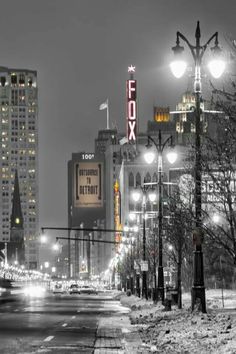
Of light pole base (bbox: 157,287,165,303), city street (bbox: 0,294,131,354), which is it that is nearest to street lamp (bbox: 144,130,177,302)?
light pole base (bbox: 157,287,165,303)

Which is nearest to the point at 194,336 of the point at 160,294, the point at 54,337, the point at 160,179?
the point at 54,337

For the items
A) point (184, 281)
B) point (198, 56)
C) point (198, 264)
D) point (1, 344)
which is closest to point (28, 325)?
point (198, 264)

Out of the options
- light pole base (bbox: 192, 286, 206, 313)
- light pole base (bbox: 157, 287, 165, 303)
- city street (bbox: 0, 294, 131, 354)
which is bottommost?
city street (bbox: 0, 294, 131, 354)

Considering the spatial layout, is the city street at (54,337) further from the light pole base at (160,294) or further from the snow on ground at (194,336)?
the light pole base at (160,294)

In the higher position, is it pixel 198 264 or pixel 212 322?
pixel 198 264

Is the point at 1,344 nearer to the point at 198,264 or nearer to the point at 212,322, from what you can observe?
the point at 212,322

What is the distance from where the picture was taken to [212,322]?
25.2 m

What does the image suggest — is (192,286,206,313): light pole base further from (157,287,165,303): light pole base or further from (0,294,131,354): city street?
(157,287,165,303): light pole base

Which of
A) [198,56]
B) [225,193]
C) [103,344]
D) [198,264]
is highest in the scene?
[198,56]

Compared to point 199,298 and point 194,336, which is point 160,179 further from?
point 194,336

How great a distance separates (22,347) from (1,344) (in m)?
1.24

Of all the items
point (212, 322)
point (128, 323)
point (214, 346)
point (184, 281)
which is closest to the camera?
point (214, 346)

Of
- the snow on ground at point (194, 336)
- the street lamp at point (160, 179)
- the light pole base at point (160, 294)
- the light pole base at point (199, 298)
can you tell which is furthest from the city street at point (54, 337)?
the light pole base at point (160, 294)

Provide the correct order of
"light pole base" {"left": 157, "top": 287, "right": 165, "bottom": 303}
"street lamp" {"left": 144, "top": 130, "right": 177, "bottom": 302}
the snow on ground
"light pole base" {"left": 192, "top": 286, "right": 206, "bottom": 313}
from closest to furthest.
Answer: the snow on ground → "light pole base" {"left": 192, "top": 286, "right": 206, "bottom": 313} → "street lamp" {"left": 144, "top": 130, "right": 177, "bottom": 302} → "light pole base" {"left": 157, "top": 287, "right": 165, "bottom": 303}
